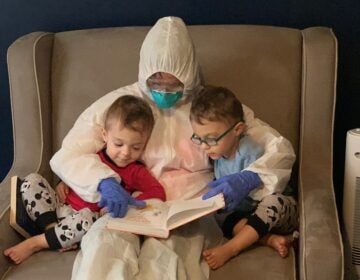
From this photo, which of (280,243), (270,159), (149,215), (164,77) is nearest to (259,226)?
(280,243)

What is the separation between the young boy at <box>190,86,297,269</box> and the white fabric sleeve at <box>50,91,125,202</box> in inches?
11.3

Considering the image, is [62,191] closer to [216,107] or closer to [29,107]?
[29,107]

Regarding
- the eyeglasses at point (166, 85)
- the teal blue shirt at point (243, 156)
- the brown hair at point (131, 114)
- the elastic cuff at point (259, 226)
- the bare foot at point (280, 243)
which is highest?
the eyeglasses at point (166, 85)

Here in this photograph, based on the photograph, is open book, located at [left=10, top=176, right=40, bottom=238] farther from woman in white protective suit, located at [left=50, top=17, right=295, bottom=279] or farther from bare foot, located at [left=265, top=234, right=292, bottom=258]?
bare foot, located at [left=265, top=234, right=292, bottom=258]

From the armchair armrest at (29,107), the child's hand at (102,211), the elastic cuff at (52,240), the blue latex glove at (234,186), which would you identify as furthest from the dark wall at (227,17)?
Answer: the elastic cuff at (52,240)

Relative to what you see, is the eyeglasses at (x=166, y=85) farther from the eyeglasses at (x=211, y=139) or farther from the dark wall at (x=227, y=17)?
the dark wall at (x=227, y=17)

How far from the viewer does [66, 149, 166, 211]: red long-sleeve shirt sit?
1884 mm

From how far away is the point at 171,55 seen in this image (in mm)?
1826

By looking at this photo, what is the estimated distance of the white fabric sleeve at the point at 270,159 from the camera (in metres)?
1.78

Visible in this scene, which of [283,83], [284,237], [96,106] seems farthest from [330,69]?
[96,106]

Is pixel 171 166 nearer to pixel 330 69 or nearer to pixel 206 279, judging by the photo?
pixel 206 279

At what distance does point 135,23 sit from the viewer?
226 cm

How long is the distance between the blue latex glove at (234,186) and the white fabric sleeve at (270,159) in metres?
0.02

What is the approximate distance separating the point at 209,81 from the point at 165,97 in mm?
230
